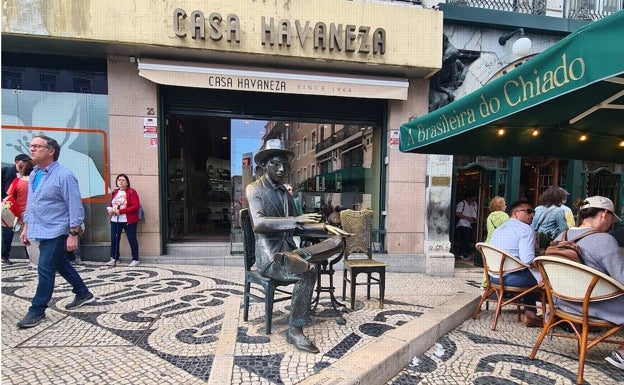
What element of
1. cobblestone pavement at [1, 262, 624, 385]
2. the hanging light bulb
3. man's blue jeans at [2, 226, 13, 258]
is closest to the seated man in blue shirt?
cobblestone pavement at [1, 262, 624, 385]

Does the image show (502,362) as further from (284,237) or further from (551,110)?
(551,110)

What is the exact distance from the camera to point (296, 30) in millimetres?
5926

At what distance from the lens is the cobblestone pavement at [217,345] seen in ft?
8.36

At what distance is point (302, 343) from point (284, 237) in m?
0.94

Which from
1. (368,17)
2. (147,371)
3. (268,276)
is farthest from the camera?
(368,17)

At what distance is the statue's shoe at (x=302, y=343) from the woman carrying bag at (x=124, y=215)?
4356mm

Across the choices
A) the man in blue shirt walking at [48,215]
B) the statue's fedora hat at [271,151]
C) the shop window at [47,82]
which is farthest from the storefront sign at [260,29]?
the statue's fedora hat at [271,151]

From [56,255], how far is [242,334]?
2130 mm

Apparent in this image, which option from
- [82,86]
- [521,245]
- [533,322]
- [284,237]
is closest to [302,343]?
[284,237]

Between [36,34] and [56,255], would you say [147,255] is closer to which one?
[56,255]

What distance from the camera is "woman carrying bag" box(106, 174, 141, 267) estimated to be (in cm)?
580

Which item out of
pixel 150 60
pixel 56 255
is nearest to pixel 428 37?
pixel 150 60

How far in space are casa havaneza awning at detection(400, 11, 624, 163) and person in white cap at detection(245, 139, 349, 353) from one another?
63.0 inches

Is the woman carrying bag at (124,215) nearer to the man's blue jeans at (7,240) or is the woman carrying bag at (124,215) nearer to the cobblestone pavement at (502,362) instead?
the man's blue jeans at (7,240)
